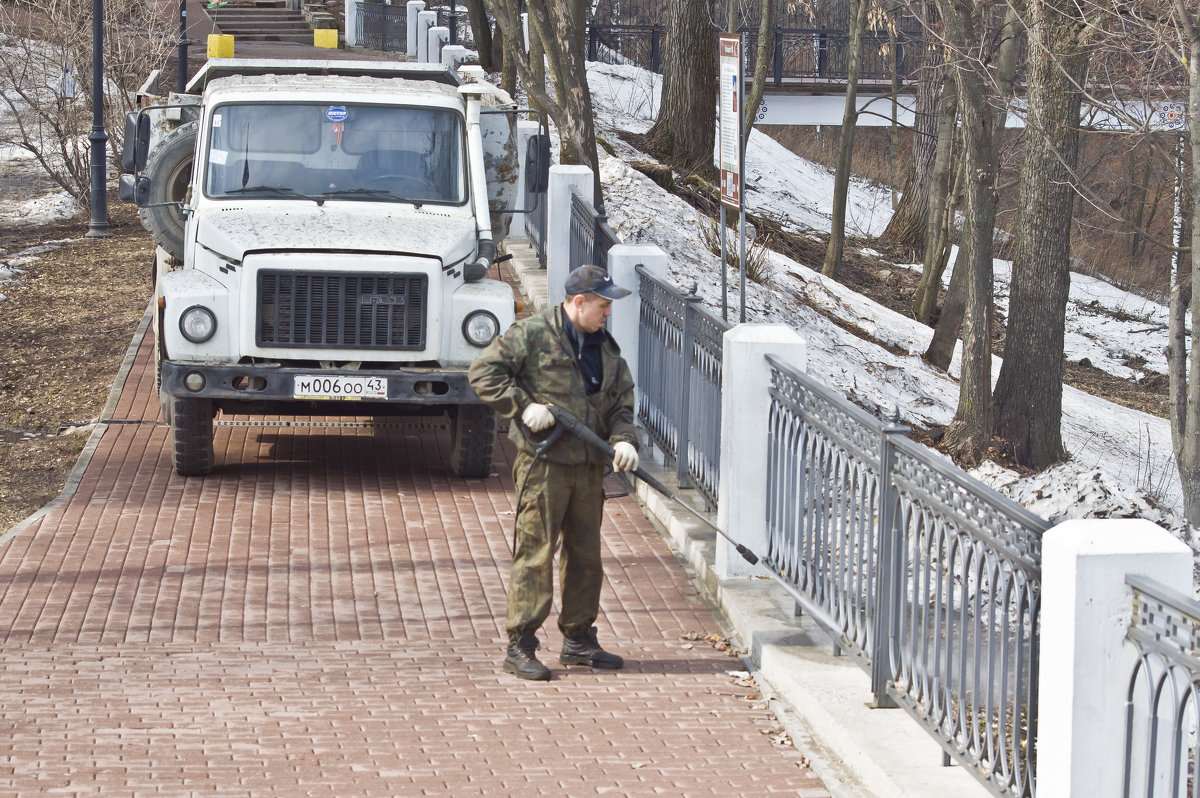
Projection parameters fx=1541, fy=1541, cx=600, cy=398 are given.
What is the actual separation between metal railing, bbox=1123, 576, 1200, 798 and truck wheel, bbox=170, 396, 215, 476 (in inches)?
278

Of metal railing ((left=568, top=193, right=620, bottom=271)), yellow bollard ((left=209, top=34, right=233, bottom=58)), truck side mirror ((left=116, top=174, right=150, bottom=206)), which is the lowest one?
metal railing ((left=568, top=193, right=620, bottom=271))

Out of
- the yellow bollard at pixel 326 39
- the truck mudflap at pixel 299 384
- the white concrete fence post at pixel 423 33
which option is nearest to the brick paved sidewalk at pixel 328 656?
the truck mudflap at pixel 299 384

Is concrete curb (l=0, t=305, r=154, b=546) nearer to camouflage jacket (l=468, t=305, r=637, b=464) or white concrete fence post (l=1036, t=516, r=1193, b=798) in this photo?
camouflage jacket (l=468, t=305, r=637, b=464)

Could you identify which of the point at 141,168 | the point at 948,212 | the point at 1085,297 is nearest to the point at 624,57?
the point at 1085,297

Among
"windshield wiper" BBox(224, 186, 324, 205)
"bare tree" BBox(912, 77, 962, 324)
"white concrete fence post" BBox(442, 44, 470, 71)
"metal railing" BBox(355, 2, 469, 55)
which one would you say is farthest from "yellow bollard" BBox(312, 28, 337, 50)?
"metal railing" BBox(355, 2, 469, 55)

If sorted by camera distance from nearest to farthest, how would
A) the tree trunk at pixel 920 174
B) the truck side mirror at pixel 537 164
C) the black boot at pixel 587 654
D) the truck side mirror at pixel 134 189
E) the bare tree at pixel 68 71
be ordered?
the black boot at pixel 587 654 < the truck side mirror at pixel 134 189 < the truck side mirror at pixel 537 164 < the bare tree at pixel 68 71 < the tree trunk at pixel 920 174

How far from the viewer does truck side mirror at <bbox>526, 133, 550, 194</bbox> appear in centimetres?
1110

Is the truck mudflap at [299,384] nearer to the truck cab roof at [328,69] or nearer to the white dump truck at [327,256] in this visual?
the white dump truck at [327,256]

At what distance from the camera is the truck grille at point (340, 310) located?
9.73m

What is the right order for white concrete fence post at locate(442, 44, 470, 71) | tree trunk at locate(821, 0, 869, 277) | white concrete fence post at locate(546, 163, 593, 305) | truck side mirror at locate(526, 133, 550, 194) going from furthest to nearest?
white concrete fence post at locate(442, 44, 470, 71) < tree trunk at locate(821, 0, 869, 277) < white concrete fence post at locate(546, 163, 593, 305) < truck side mirror at locate(526, 133, 550, 194)

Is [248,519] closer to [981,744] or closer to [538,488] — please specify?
[538,488]

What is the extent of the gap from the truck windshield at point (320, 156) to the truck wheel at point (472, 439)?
160cm

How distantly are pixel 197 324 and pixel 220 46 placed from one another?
4.62m

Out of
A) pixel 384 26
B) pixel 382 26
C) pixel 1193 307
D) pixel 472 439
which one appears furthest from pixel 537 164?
pixel 382 26
